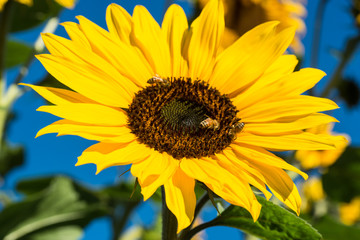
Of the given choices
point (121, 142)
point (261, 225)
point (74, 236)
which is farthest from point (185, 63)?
point (74, 236)

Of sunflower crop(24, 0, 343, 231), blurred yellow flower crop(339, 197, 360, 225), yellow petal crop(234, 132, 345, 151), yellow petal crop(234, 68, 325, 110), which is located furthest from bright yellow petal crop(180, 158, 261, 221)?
blurred yellow flower crop(339, 197, 360, 225)

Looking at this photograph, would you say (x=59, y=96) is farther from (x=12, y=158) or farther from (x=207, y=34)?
(x=12, y=158)

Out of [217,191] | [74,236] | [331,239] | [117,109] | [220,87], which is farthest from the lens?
[74,236]

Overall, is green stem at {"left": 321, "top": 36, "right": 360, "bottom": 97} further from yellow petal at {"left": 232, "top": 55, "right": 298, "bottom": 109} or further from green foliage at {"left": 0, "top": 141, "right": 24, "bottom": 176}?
green foliage at {"left": 0, "top": 141, "right": 24, "bottom": 176}

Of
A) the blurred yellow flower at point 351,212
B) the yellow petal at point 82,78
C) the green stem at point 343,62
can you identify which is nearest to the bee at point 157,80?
the yellow petal at point 82,78

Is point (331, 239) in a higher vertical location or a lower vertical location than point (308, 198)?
higher

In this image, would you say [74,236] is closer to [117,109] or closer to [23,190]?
[23,190]

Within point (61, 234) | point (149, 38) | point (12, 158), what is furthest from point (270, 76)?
point (12, 158)
